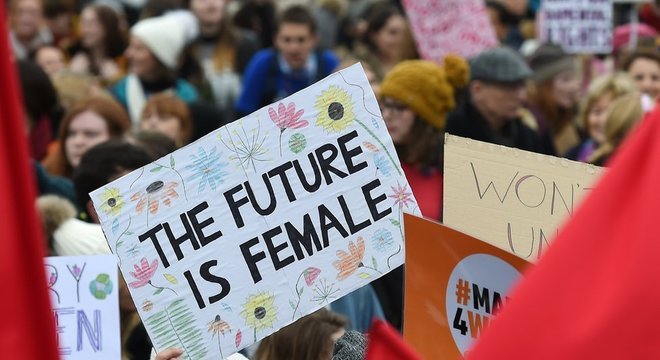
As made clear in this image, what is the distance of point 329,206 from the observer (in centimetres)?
392

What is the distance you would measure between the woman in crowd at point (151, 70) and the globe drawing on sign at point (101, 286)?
4427 mm

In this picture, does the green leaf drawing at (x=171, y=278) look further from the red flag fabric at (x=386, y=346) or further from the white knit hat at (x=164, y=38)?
the white knit hat at (x=164, y=38)

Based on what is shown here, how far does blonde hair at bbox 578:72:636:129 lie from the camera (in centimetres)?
836

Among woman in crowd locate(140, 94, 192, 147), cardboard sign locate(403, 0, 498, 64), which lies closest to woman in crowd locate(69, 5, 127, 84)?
cardboard sign locate(403, 0, 498, 64)

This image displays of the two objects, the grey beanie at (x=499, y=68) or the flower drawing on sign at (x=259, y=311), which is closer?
the flower drawing on sign at (x=259, y=311)

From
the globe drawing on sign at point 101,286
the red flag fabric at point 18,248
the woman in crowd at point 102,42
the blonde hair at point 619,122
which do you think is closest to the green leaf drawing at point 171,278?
the globe drawing on sign at point 101,286

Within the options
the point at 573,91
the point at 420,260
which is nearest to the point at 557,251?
the point at 420,260

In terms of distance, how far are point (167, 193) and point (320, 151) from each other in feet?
1.35

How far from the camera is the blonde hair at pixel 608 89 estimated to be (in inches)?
329

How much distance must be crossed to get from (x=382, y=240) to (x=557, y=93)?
558 cm

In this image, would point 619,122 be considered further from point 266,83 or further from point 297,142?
point 297,142

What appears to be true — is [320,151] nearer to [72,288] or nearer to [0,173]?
[72,288]

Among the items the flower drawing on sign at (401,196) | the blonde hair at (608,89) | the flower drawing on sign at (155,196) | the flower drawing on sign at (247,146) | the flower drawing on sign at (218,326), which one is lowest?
the blonde hair at (608,89)

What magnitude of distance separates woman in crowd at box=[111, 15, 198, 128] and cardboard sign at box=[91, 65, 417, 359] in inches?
196
